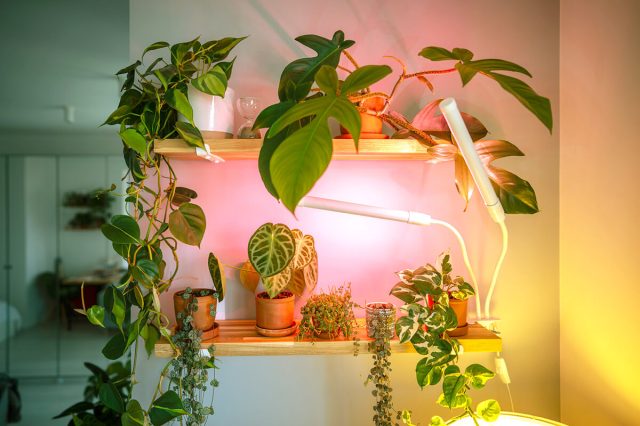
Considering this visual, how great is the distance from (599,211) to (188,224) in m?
1.12

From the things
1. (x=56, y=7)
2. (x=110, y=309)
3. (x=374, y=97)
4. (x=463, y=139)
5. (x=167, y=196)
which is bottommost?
(x=110, y=309)

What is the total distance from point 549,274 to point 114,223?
50.7 inches

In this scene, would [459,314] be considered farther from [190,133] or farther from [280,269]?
[190,133]

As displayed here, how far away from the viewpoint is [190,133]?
108cm

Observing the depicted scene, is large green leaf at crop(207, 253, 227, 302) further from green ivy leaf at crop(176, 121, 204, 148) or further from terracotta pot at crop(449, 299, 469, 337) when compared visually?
terracotta pot at crop(449, 299, 469, 337)

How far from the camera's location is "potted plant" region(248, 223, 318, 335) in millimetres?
1063

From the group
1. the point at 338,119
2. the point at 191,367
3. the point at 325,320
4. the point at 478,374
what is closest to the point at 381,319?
the point at 325,320

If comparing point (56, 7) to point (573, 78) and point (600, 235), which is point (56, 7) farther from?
point (600, 235)

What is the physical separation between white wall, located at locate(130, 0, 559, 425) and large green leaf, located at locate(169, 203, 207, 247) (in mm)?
245

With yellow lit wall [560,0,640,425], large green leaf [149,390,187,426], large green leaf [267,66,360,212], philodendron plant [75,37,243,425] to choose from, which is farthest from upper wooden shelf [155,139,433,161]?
large green leaf [149,390,187,426]

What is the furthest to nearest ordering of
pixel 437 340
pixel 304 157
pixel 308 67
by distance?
pixel 437 340 < pixel 308 67 < pixel 304 157

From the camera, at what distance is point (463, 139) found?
917 millimetres

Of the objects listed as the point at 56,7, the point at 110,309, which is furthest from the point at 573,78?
the point at 56,7

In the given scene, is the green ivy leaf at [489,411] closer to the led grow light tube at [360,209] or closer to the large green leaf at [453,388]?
the large green leaf at [453,388]
